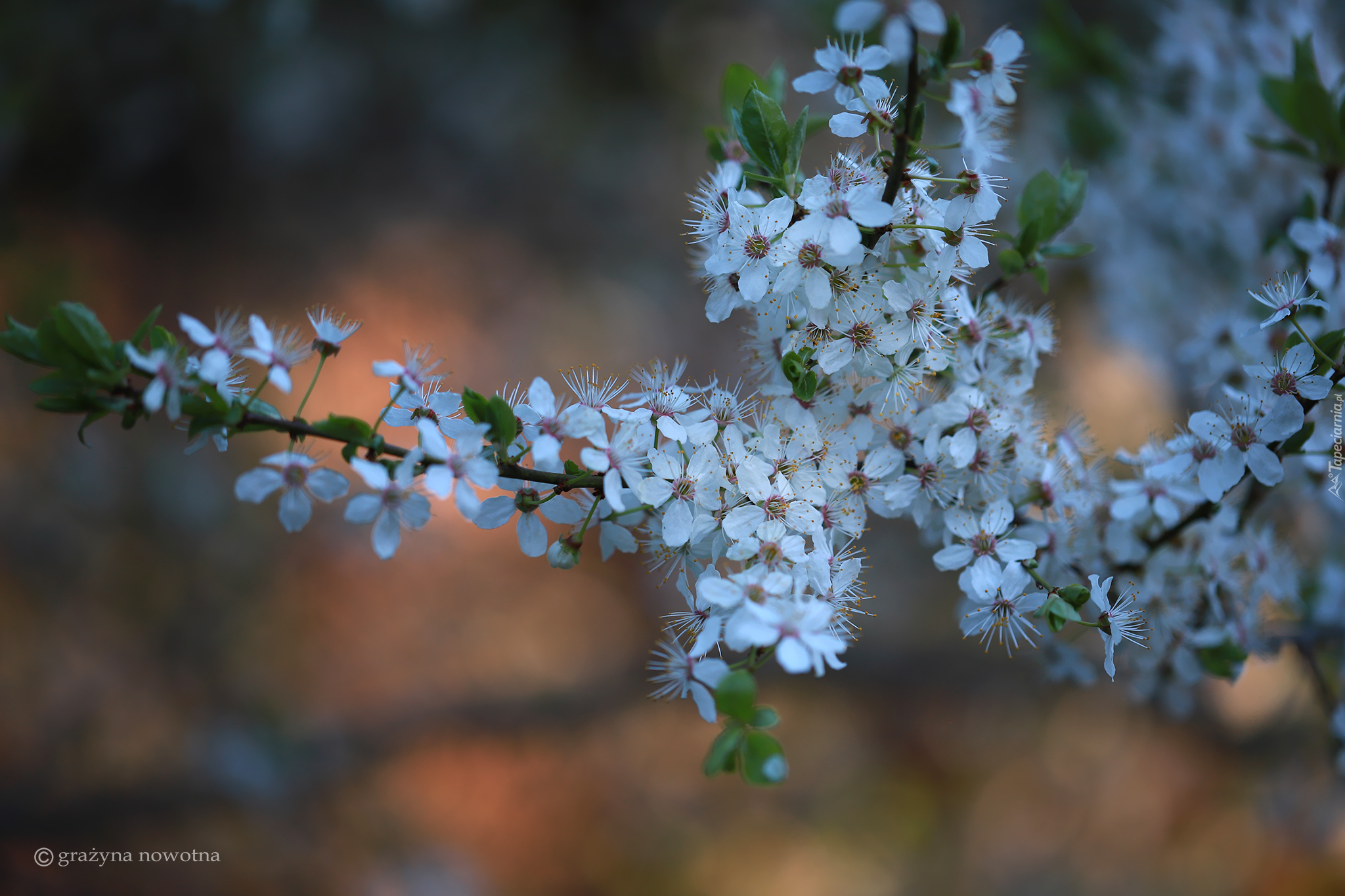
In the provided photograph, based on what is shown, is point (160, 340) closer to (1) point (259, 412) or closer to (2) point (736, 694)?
(1) point (259, 412)

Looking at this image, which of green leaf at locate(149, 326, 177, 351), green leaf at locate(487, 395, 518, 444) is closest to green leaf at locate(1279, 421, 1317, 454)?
green leaf at locate(487, 395, 518, 444)

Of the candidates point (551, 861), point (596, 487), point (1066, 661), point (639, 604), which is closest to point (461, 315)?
point (639, 604)

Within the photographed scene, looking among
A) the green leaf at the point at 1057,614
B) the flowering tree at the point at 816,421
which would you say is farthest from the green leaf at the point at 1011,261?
the green leaf at the point at 1057,614

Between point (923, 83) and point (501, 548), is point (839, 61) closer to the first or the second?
point (923, 83)

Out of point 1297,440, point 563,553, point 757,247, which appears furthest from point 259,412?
point 1297,440

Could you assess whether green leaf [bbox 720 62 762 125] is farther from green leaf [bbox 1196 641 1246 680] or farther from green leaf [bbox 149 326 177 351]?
green leaf [bbox 1196 641 1246 680]

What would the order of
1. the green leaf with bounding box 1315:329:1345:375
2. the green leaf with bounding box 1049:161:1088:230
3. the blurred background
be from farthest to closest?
the blurred background
the green leaf with bounding box 1049:161:1088:230
the green leaf with bounding box 1315:329:1345:375
